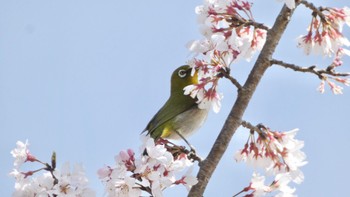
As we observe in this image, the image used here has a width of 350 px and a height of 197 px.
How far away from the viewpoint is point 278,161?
192 inches

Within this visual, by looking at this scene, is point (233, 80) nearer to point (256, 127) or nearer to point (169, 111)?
point (256, 127)

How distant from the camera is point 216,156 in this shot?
182 inches

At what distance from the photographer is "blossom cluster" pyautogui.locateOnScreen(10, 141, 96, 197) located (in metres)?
4.46

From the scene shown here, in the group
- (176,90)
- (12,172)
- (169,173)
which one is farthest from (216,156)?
(176,90)

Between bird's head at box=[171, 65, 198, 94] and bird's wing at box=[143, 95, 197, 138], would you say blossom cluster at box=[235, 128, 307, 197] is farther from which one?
bird's head at box=[171, 65, 198, 94]

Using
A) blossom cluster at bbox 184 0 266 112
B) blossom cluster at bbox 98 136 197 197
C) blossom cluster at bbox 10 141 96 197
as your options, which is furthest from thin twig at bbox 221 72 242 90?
blossom cluster at bbox 10 141 96 197

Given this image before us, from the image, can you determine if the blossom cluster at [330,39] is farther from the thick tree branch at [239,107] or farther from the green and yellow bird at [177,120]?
the green and yellow bird at [177,120]

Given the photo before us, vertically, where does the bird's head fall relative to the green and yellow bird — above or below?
above

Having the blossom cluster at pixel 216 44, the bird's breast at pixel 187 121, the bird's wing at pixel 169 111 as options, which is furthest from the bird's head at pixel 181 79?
the blossom cluster at pixel 216 44

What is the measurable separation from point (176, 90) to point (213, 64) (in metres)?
2.25

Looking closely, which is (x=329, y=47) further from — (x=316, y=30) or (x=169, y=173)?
(x=169, y=173)

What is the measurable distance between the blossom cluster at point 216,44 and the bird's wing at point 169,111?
1375 millimetres

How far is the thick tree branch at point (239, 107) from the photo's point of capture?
4.57 m

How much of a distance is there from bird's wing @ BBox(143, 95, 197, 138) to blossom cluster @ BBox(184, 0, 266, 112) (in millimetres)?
1375
